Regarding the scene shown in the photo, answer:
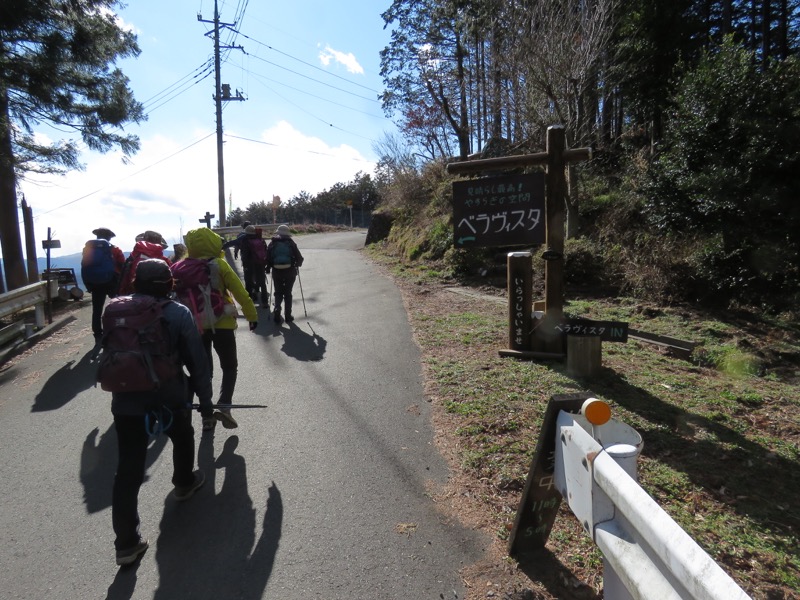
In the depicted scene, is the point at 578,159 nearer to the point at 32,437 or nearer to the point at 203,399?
the point at 203,399

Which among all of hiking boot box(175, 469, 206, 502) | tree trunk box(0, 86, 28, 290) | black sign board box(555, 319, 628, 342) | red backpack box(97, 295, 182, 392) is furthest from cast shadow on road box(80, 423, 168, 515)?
tree trunk box(0, 86, 28, 290)

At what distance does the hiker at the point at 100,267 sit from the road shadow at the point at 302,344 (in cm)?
271

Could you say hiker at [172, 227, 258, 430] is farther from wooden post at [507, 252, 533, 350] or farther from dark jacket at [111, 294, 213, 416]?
wooden post at [507, 252, 533, 350]

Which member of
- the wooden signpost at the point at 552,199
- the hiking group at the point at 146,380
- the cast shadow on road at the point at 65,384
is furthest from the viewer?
the wooden signpost at the point at 552,199

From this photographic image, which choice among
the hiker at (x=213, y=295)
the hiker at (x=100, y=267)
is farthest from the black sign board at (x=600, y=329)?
the hiker at (x=100, y=267)

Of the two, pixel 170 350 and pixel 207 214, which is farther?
pixel 207 214

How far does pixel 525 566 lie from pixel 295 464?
204 cm

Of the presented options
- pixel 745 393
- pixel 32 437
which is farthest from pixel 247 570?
pixel 745 393

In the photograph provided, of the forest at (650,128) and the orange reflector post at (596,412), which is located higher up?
the forest at (650,128)

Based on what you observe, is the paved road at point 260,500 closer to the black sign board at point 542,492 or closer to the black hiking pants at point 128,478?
the black hiking pants at point 128,478

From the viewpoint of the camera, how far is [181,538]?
330 centimetres

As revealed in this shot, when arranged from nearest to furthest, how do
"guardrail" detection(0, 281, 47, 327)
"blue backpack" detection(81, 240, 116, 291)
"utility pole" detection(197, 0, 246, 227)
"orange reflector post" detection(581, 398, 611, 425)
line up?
"orange reflector post" detection(581, 398, 611, 425) < "blue backpack" detection(81, 240, 116, 291) < "guardrail" detection(0, 281, 47, 327) < "utility pole" detection(197, 0, 246, 227)

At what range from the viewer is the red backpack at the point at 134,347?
2.93 metres

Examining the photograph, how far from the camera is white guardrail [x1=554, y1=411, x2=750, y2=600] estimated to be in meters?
1.43
